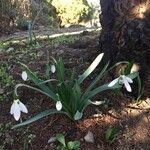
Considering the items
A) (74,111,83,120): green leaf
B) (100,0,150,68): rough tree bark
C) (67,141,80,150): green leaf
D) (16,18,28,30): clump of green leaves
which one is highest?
(100,0,150,68): rough tree bark

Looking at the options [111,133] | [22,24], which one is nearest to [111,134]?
[111,133]

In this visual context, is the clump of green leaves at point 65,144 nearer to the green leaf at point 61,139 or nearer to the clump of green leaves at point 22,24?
the green leaf at point 61,139

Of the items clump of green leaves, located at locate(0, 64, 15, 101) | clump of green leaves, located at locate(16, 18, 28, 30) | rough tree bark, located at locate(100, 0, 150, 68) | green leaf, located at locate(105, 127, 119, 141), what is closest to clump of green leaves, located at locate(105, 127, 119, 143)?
green leaf, located at locate(105, 127, 119, 141)

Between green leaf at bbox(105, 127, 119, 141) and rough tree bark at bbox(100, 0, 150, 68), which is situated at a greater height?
rough tree bark at bbox(100, 0, 150, 68)

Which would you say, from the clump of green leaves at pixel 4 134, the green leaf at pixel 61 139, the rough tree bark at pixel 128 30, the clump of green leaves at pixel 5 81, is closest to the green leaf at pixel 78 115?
the green leaf at pixel 61 139

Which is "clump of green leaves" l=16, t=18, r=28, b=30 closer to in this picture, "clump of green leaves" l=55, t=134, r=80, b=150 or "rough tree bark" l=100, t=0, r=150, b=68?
"rough tree bark" l=100, t=0, r=150, b=68

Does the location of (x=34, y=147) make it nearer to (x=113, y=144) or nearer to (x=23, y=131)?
(x=23, y=131)

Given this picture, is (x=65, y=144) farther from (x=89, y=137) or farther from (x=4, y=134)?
(x=4, y=134)

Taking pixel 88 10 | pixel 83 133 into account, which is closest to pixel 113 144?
pixel 83 133
